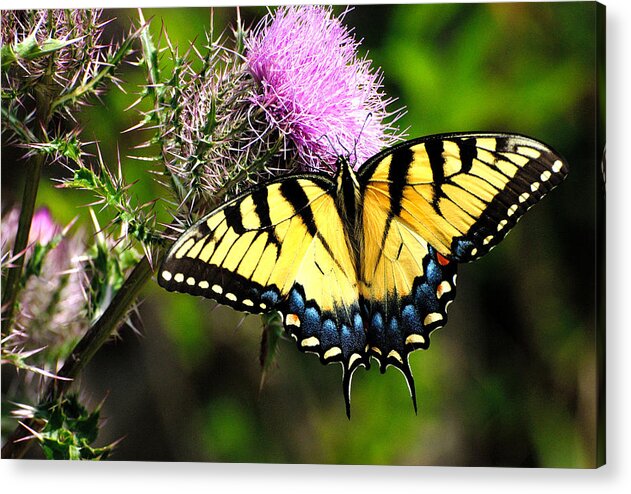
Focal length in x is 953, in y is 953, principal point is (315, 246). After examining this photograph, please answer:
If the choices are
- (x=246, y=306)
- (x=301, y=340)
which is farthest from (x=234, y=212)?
(x=301, y=340)

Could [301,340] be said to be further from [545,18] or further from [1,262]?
[545,18]

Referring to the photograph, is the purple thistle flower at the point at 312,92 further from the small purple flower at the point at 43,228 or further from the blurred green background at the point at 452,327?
the small purple flower at the point at 43,228


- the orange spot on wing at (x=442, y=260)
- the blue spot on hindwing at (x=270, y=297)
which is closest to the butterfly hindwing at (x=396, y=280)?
the orange spot on wing at (x=442, y=260)

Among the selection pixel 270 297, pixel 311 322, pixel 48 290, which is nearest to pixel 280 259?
pixel 270 297

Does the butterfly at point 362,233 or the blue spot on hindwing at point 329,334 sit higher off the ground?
the butterfly at point 362,233

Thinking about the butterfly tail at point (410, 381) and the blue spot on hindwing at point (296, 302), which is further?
the butterfly tail at point (410, 381)

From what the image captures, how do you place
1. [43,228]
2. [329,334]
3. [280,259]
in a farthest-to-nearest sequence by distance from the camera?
[43,228], [329,334], [280,259]

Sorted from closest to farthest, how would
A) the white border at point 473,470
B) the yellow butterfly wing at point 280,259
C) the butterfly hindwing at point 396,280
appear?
the yellow butterfly wing at point 280,259, the butterfly hindwing at point 396,280, the white border at point 473,470

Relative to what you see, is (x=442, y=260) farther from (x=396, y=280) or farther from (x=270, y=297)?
(x=270, y=297)
